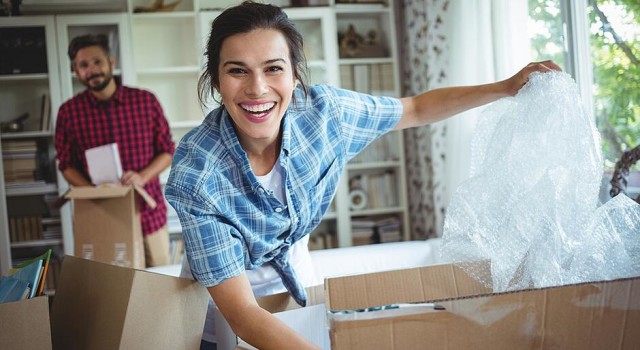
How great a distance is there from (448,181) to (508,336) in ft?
9.30

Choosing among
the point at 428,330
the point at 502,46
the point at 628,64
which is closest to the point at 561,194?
the point at 428,330

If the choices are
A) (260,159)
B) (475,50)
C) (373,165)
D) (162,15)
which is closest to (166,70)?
(162,15)

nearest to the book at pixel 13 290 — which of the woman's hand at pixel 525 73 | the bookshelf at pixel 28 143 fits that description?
the woman's hand at pixel 525 73

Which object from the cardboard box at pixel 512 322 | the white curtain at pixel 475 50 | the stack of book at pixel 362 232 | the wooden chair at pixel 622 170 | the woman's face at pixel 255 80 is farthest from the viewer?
the stack of book at pixel 362 232

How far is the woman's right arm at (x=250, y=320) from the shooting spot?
3.40ft

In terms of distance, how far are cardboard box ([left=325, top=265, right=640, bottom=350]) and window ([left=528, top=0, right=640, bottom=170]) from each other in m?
1.80

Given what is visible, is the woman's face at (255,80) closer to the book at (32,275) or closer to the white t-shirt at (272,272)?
the white t-shirt at (272,272)

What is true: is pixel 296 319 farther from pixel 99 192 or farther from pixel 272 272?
pixel 99 192

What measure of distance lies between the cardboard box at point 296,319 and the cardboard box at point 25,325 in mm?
302

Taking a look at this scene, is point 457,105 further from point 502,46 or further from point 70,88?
point 70,88

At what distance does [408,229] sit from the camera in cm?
440

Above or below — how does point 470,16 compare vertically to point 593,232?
above

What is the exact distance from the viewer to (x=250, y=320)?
109 centimetres

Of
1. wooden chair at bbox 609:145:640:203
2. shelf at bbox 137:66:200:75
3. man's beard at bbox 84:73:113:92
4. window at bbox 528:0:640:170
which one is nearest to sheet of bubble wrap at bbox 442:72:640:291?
wooden chair at bbox 609:145:640:203
